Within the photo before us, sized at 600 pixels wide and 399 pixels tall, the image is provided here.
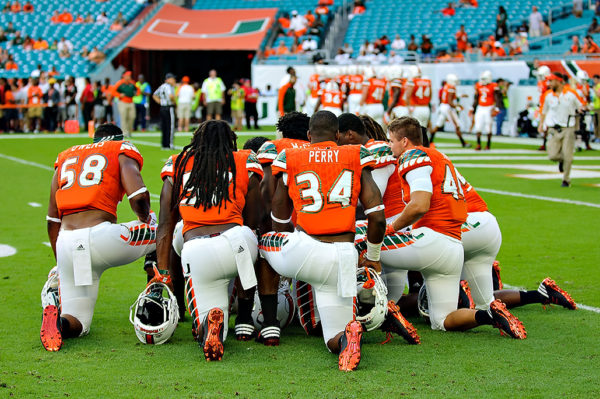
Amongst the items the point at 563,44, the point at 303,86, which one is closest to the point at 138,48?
the point at 303,86

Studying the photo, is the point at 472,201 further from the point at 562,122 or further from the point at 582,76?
the point at 582,76

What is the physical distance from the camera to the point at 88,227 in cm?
591

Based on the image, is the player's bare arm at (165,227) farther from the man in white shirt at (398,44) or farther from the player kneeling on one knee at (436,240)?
the man in white shirt at (398,44)

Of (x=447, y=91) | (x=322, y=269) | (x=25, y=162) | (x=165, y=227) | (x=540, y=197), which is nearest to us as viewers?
(x=322, y=269)

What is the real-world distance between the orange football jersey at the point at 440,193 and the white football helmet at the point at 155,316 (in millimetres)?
1670

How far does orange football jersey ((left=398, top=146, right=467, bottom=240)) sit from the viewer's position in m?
5.88

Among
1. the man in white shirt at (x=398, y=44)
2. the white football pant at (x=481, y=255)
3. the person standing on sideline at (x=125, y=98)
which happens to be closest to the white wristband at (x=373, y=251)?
the white football pant at (x=481, y=255)

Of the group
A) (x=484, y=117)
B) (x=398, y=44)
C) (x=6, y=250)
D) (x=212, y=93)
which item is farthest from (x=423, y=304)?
(x=398, y=44)

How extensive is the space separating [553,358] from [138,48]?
3126 centimetres

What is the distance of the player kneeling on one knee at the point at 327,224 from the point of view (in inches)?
211

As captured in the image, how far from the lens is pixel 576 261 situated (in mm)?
8523

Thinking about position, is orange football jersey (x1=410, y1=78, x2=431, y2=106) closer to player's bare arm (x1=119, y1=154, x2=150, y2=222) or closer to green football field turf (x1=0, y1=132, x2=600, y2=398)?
green football field turf (x1=0, y1=132, x2=600, y2=398)

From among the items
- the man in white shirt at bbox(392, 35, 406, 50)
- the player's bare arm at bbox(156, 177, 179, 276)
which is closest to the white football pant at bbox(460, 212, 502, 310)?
the player's bare arm at bbox(156, 177, 179, 276)

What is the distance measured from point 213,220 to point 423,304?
169 cm
